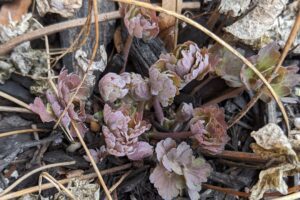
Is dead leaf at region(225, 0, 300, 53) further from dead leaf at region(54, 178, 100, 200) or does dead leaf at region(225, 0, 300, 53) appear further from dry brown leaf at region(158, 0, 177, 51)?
dead leaf at region(54, 178, 100, 200)

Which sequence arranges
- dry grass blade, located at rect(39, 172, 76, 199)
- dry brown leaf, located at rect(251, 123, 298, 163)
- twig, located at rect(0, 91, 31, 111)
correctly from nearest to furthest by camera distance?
dry brown leaf, located at rect(251, 123, 298, 163) < dry grass blade, located at rect(39, 172, 76, 199) < twig, located at rect(0, 91, 31, 111)

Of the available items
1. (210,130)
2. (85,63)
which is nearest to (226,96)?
(210,130)

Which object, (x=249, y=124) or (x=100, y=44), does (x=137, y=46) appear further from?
(x=249, y=124)

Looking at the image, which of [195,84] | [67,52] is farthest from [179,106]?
[67,52]

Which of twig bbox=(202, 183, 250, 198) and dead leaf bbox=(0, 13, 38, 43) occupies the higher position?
dead leaf bbox=(0, 13, 38, 43)

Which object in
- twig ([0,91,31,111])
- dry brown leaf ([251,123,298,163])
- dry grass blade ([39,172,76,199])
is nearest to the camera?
dry brown leaf ([251,123,298,163])

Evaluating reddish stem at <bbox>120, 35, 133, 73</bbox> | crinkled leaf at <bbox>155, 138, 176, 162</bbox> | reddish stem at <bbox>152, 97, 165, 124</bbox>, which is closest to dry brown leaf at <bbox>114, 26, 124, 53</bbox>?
reddish stem at <bbox>120, 35, 133, 73</bbox>

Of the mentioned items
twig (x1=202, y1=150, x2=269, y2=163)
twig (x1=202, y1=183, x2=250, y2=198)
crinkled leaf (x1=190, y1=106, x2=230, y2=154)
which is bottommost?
twig (x1=202, y1=183, x2=250, y2=198)
